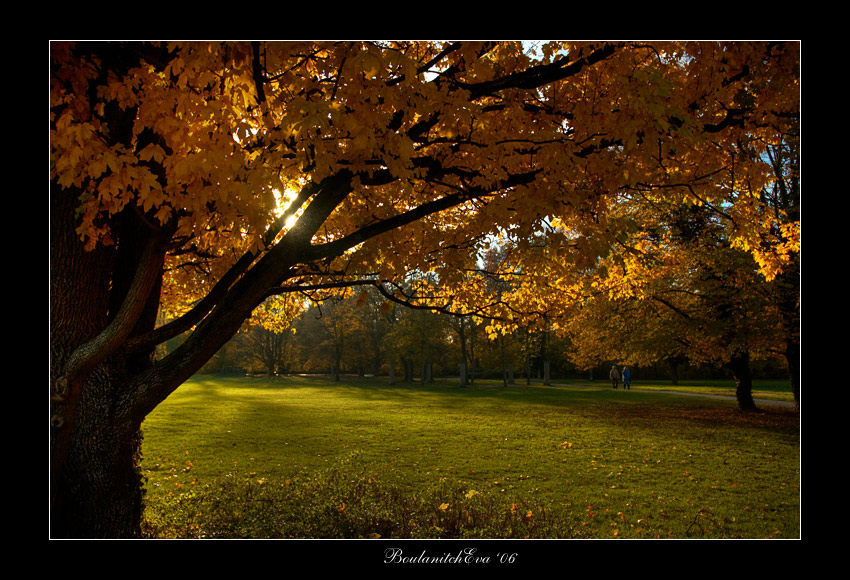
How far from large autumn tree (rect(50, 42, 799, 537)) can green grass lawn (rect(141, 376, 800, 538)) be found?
7.38 feet

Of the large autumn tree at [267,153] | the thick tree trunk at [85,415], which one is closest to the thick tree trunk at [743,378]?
the large autumn tree at [267,153]

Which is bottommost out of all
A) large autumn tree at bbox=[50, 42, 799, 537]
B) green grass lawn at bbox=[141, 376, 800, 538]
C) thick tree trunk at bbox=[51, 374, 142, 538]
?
green grass lawn at bbox=[141, 376, 800, 538]

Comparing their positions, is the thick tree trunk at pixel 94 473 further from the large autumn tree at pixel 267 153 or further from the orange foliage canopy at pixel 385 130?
the orange foliage canopy at pixel 385 130

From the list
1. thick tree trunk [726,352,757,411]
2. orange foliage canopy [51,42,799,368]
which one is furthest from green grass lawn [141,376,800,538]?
orange foliage canopy [51,42,799,368]

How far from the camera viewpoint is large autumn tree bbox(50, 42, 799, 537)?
10.8 feet

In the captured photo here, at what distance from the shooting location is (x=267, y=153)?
11.3ft

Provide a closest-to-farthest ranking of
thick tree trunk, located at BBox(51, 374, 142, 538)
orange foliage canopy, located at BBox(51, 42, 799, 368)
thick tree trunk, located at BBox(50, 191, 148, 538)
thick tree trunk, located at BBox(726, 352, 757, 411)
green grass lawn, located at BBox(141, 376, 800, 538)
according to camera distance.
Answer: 1. orange foliage canopy, located at BBox(51, 42, 799, 368)
2. thick tree trunk, located at BBox(50, 191, 148, 538)
3. thick tree trunk, located at BBox(51, 374, 142, 538)
4. green grass lawn, located at BBox(141, 376, 800, 538)
5. thick tree trunk, located at BBox(726, 352, 757, 411)

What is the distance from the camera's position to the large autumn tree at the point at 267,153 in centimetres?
329

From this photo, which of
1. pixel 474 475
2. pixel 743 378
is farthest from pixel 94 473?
pixel 743 378

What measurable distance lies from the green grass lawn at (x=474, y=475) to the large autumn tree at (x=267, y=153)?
2.25m

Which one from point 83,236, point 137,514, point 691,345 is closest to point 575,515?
point 137,514

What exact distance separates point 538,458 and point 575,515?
153 inches

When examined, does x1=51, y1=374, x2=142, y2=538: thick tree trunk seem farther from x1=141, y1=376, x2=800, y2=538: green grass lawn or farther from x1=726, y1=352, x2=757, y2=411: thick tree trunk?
x1=726, y1=352, x2=757, y2=411: thick tree trunk

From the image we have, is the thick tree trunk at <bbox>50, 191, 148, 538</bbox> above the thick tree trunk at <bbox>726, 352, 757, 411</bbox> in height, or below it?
above
